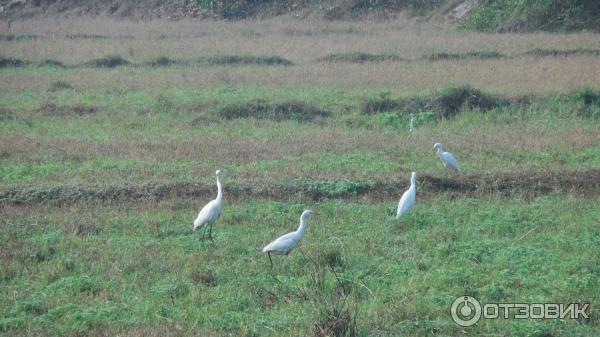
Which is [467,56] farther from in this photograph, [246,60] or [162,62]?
[162,62]

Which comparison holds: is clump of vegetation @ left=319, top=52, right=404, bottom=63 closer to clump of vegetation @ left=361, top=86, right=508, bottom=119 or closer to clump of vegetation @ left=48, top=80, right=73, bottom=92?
clump of vegetation @ left=361, top=86, right=508, bottom=119

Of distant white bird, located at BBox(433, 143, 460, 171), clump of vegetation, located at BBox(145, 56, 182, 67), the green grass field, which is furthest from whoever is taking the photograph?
clump of vegetation, located at BBox(145, 56, 182, 67)

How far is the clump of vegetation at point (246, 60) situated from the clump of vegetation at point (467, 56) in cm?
389

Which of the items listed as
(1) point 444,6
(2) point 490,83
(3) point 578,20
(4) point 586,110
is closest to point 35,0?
(1) point 444,6

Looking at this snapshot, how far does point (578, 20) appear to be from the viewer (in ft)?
91.7

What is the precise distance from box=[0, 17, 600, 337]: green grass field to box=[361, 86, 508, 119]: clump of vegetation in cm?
4

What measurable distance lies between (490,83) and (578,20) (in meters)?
11.9

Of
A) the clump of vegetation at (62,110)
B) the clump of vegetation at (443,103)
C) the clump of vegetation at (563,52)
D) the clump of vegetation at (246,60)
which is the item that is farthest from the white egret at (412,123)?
the clump of vegetation at (563,52)

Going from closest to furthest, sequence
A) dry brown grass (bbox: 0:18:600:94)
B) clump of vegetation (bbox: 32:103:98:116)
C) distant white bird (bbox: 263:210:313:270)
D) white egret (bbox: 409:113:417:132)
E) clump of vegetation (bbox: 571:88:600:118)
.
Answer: distant white bird (bbox: 263:210:313:270) → white egret (bbox: 409:113:417:132) → clump of vegetation (bbox: 571:88:600:118) → clump of vegetation (bbox: 32:103:98:116) → dry brown grass (bbox: 0:18:600:94)

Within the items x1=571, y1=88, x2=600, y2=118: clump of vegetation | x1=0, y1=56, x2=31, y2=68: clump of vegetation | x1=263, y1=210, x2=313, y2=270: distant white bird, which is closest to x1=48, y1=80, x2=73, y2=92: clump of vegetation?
x1=0, y1=56, x2=31, y2=68: clump of vegetation

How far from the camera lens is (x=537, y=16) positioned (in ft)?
94.4

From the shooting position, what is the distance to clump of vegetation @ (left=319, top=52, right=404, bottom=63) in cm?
2195

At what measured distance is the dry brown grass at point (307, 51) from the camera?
18.7 meters

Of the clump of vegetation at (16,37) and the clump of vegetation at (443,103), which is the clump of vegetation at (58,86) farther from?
the clump of vegetation at (16,37)
